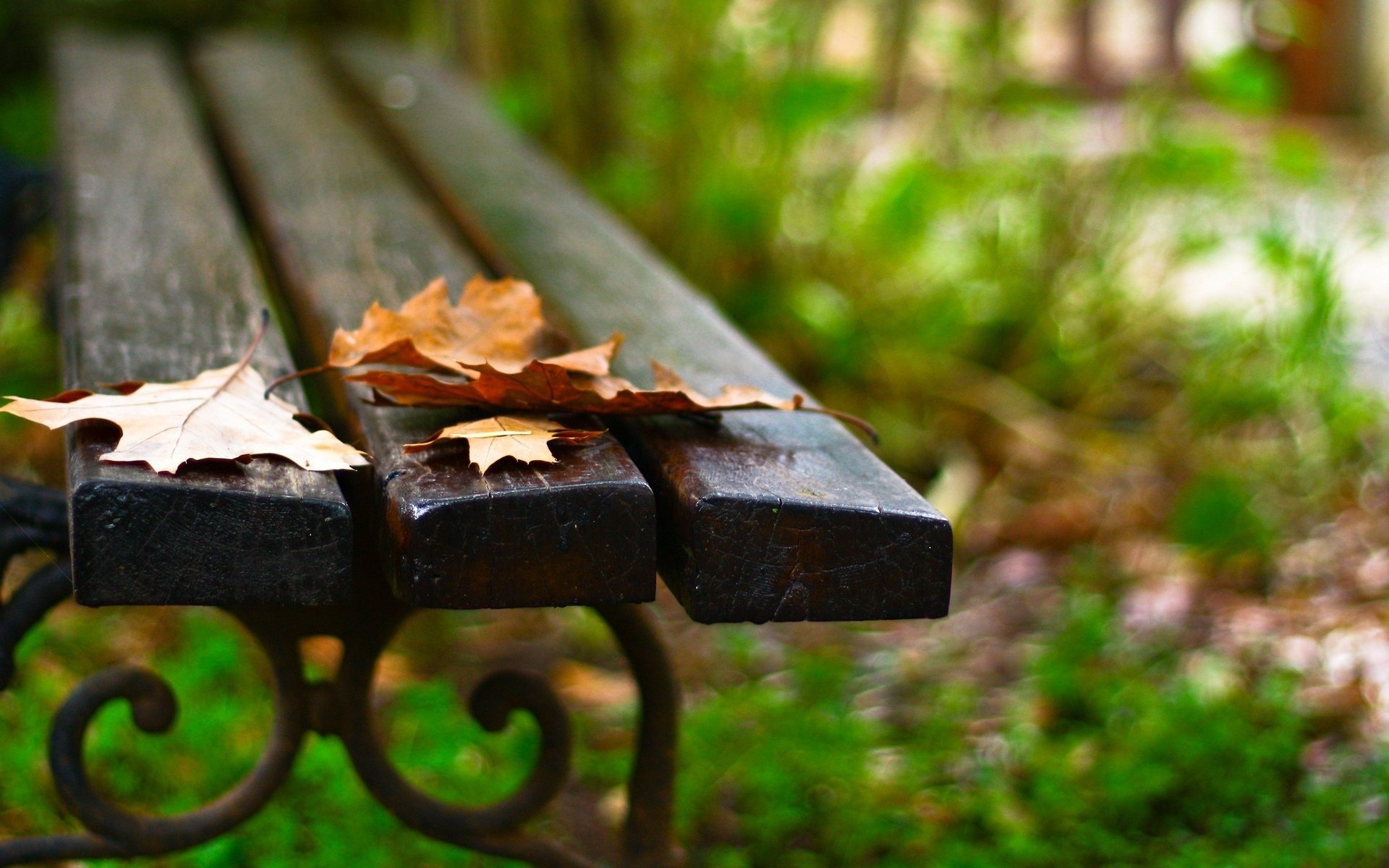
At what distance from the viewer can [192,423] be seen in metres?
0.85

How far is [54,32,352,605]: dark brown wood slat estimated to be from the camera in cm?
77

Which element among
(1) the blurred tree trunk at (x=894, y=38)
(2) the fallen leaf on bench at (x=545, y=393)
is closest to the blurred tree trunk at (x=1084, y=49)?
(1) the blurred tree trunk at (x=894, y=38)

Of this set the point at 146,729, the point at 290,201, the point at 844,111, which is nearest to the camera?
the point at 146,729

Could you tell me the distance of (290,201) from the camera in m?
1.62

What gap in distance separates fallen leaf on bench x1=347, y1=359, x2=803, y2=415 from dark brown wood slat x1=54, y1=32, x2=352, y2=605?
105mm

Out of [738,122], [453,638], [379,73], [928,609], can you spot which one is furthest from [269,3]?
[928,609]

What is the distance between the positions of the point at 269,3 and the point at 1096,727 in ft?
7.81

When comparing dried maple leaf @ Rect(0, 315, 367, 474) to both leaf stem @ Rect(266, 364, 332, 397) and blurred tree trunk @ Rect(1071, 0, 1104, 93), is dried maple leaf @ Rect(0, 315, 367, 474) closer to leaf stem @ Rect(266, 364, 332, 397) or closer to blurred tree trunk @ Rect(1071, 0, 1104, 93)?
leaf stem @ Rect(266, 364, 332, 397)

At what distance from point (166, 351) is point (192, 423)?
256 millimetres

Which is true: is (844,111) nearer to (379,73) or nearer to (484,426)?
(379,73)

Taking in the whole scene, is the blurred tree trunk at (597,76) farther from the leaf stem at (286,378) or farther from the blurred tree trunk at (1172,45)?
the leaf stem at (286,378)

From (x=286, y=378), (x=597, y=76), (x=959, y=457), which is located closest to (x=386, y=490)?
(x=286, y=378)

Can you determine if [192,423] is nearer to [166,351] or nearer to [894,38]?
[166,351]

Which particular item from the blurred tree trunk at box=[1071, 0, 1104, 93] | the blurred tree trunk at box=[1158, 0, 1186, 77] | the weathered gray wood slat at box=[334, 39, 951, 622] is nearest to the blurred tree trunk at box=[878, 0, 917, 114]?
the blurred tree trunk at box=[1158, 0, 1186, 77]
